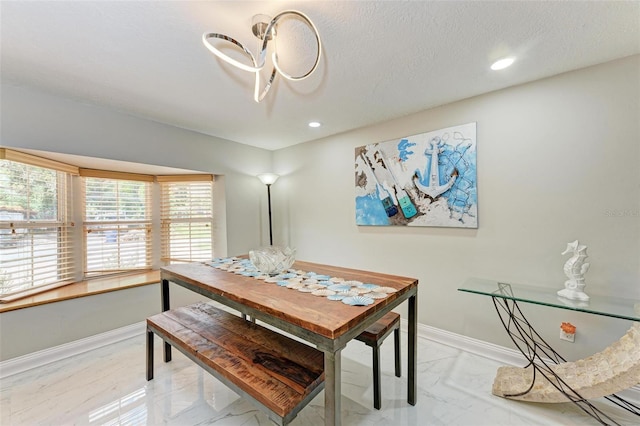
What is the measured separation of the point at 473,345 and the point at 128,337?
3354 millimetres

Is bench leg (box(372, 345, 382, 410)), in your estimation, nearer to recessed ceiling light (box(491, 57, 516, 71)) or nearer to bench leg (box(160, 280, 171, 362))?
bench leg (box(160, 280, 171, 362))

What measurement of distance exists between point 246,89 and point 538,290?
2.69 m

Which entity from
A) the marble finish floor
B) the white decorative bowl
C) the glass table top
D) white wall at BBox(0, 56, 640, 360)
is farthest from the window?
the glass table top

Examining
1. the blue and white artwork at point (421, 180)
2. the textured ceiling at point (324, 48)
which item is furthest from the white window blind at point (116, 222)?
the blue and white artwork at point (421, 180)

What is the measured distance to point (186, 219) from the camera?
10.9 ft

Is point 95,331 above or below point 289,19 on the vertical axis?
below

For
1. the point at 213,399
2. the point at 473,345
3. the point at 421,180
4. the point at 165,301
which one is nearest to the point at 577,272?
the point at 473,345

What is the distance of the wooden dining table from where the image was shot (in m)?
0.96

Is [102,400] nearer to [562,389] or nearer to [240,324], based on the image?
[240,324]

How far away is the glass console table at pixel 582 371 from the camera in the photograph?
53.3 inches

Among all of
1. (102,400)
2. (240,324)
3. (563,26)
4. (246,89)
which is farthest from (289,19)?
(102,400)

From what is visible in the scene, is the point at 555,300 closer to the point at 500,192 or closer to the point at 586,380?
the point at 586,380

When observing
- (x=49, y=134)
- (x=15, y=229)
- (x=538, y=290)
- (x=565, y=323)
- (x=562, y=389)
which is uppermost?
(x=49, y=134)

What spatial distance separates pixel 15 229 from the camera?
2.12 meters
